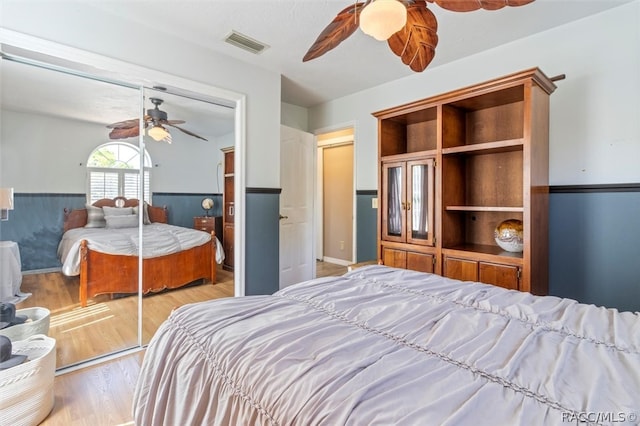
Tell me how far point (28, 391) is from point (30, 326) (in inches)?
22.5

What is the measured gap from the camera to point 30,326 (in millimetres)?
1981

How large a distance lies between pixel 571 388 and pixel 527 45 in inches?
110

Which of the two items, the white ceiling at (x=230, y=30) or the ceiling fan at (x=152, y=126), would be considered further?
the ceiling fan at (x=152, y=126)

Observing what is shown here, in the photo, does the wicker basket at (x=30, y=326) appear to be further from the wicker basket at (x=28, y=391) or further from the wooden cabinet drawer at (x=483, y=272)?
the wooden cabinet drawer at (x=483, y=272)

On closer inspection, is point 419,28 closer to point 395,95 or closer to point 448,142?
point 448,142

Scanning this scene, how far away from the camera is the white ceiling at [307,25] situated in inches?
82.7

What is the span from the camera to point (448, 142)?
254 cm

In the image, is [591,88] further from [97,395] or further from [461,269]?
[97,395]

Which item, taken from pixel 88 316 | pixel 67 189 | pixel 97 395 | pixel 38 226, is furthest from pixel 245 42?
pixel 97 395

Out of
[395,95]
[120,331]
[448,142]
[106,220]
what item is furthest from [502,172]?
[120,331]

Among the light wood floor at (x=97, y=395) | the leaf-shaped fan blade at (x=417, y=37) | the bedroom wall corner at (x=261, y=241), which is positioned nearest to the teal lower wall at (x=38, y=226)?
the light wood floor at (x=97, y=395)

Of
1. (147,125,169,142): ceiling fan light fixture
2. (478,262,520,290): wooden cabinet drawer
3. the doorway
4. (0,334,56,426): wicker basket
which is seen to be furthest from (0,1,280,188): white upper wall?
the doorway

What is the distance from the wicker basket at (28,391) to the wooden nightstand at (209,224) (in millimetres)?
1314

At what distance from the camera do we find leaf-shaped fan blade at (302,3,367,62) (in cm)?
158
